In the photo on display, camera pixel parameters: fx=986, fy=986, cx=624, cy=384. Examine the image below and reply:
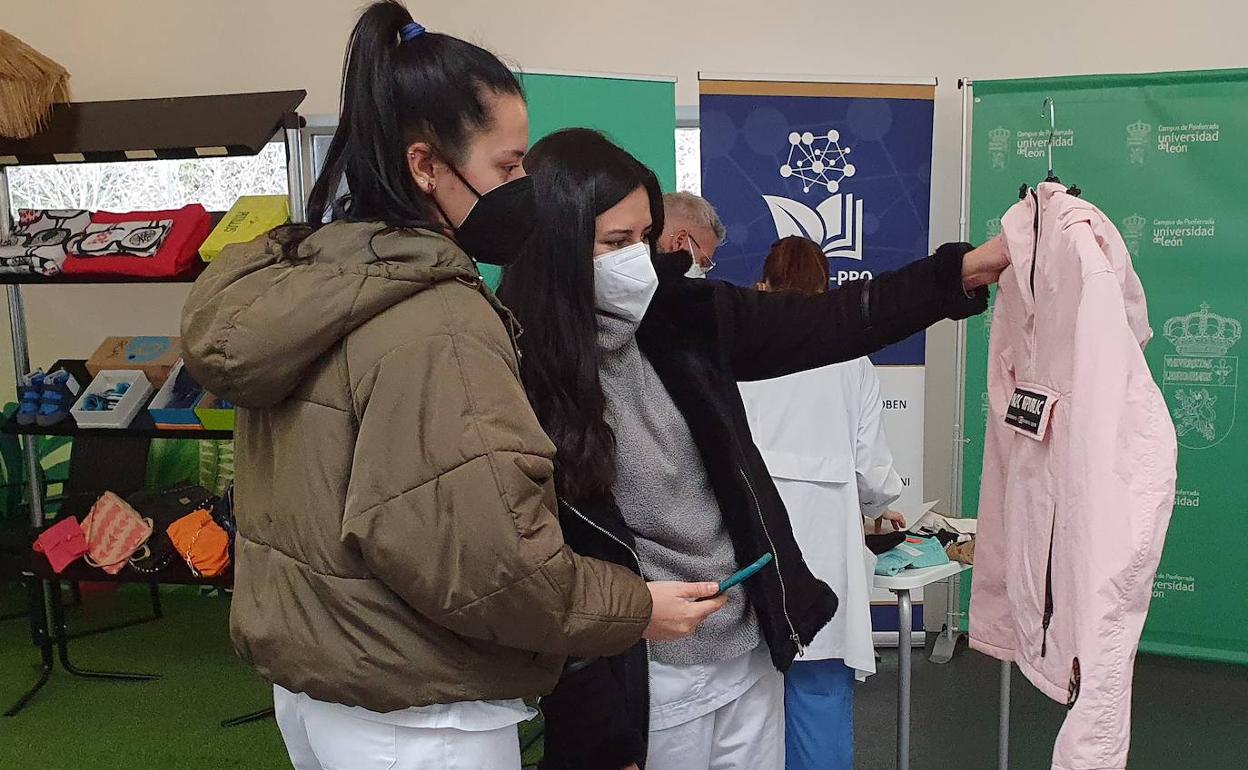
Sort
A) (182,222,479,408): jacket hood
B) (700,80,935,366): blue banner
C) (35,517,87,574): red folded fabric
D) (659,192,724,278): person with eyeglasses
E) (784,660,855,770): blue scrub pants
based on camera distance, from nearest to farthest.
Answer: (182,222,479,408): jacket hood
(784,660,855,770): blue scrub pants
(659,192,724,278): person with eyeglasses
(35,517,87,574): red folded fabric
(700,80,935,366): blue banner

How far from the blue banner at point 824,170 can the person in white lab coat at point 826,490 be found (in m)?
1.15

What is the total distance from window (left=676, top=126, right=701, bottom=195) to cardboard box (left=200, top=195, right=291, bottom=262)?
1.86 metres

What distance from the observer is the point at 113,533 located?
11.0ft

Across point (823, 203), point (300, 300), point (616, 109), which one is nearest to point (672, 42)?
point (616, 109)

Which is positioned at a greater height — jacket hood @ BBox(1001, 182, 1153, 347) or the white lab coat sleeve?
jacket hood @ BBox(1001, 182, 1153, 347)

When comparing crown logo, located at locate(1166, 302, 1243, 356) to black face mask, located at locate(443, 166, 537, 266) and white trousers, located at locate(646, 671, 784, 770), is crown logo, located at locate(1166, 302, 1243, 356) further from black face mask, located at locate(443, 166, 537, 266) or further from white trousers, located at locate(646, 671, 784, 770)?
black face mask, located at locate(443, 166, 537, 266)

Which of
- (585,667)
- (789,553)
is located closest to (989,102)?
(789,553)

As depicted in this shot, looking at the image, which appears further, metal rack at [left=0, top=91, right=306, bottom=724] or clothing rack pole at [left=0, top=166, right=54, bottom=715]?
clothing rack pole at [left=0, top=166, right=54, bottom=715]

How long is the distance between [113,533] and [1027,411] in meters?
3.03

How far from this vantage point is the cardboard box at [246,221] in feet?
10.2

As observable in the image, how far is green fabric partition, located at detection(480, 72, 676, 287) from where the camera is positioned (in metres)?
3.59

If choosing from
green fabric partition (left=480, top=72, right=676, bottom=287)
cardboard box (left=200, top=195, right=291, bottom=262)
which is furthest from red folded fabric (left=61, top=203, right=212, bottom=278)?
green fabric partition (left=480, top=72, right=676, bottom=287)

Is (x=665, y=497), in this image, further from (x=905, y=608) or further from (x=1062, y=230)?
(x=905, y=608)

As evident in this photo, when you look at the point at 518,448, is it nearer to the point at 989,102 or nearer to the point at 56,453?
the point at 989,102
